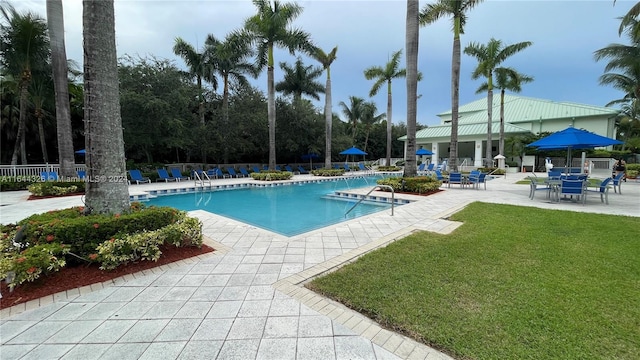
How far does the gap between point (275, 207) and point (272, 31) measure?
499 inches

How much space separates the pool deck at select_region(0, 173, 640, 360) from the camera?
86.1 inches

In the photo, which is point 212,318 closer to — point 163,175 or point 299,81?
point 163,175

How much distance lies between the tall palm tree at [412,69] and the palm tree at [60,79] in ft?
43.5

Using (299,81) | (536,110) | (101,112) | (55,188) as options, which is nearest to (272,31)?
(299,81)

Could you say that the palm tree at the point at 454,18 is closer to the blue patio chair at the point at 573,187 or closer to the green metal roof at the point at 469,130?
the blue patio chair at the point at 573,187

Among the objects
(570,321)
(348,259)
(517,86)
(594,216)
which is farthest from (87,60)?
(517,86)

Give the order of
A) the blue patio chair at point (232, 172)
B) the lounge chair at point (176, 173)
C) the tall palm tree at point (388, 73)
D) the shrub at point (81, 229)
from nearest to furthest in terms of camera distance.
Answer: the shrub at point (81, 229) → the lounge chair at point (176, 173) → the blue patio chair at point (232, 172) → the tall palm tree at point (388, 73)

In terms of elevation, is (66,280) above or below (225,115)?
below

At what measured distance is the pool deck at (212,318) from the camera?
7.18 feet

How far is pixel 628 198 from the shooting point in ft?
31.0

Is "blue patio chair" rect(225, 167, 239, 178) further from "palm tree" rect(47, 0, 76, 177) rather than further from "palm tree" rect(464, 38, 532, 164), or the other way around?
"palm tree" rect(464, 38, 532, 164)

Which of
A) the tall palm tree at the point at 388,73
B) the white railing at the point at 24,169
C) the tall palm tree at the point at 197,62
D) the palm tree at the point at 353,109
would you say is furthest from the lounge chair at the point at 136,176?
the palm tree at the point at 353,109

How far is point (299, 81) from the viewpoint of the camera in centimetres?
2672

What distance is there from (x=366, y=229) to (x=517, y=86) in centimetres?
2260
